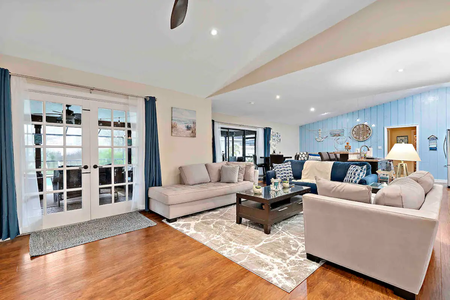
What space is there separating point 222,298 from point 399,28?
395 cm

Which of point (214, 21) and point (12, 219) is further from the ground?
point (214, 21)

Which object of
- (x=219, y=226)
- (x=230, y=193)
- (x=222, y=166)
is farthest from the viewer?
(x=222, y=166)

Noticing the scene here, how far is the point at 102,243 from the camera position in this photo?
2678 millimetres

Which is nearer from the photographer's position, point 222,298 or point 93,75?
point 222,298

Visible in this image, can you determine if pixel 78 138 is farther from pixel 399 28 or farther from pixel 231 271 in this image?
pixel 399 28

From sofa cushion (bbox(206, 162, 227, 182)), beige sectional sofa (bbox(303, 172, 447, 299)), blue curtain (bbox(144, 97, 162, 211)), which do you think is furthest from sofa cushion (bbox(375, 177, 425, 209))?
blue curtain (bbox(144, 97, 162, 211))

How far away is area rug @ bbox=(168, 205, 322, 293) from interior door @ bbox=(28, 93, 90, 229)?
1.59 m

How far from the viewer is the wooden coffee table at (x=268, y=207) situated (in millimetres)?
2885

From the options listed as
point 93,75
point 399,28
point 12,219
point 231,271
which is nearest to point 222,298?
point 231,271

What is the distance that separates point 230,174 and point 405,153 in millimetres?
2937

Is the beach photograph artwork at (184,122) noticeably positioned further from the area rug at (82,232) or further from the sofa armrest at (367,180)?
the sofa armrest at (367,180)

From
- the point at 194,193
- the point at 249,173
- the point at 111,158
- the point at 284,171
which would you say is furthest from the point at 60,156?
the point at 284,171

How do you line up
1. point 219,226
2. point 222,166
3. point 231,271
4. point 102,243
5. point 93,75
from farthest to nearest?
point 222,166 → point 93,75 → point 219,226 → point 102,243 → point 231,271

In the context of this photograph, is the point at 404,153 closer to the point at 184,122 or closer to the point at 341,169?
the point at 341,169
